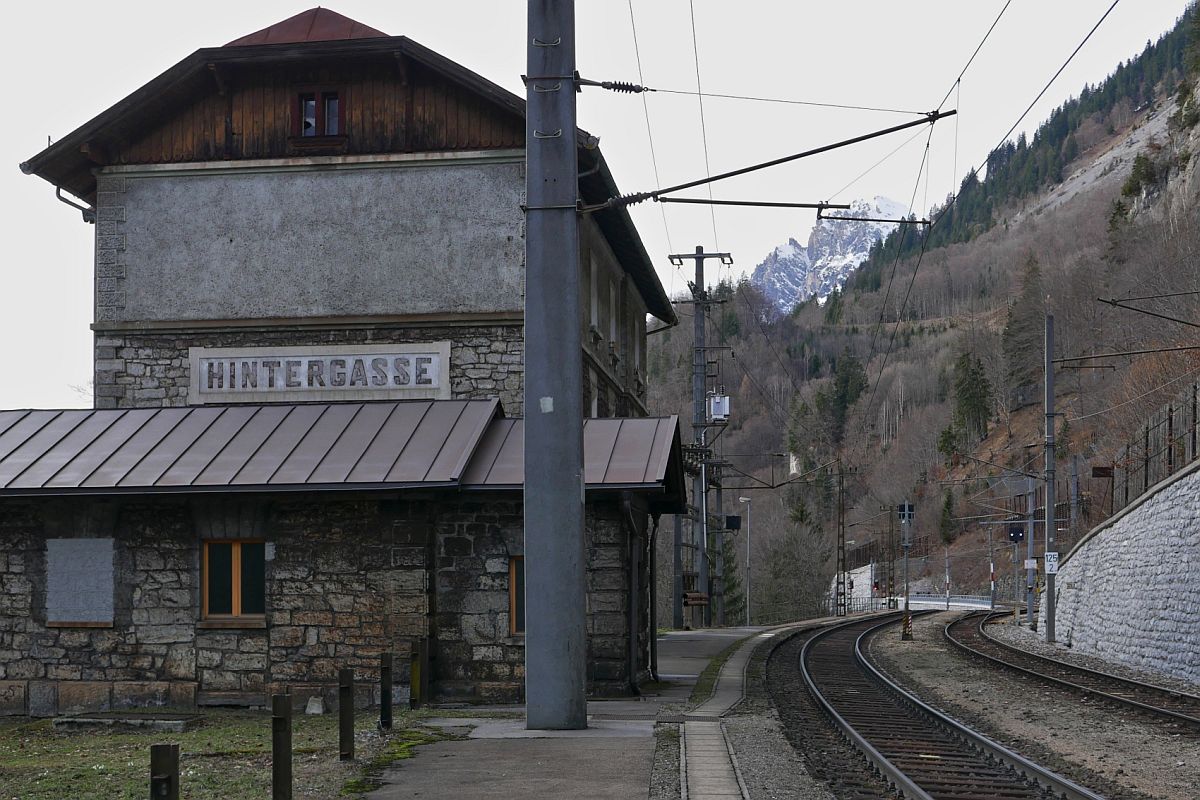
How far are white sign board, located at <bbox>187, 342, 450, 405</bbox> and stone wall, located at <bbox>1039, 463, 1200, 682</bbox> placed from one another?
11.9 m

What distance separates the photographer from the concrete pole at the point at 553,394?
12328 millimetres

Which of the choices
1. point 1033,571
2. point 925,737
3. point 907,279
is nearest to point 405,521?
point 925,737

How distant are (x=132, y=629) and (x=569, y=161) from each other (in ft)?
27.0

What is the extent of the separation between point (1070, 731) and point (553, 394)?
→ 6.89m

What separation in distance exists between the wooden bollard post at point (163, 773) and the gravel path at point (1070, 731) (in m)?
6.56

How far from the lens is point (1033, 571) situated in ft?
125

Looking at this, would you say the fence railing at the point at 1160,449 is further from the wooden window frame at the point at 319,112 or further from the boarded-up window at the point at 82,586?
the boarded-up window at the point at 82,586

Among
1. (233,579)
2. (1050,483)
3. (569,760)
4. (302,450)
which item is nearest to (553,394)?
(569,760)

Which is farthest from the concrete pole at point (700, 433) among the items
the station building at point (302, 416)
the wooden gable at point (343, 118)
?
the wooden gable at point (343, 118)

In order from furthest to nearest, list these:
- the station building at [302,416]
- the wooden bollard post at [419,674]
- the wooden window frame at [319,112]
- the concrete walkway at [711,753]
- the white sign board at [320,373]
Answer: the wooden window frame at [319,112]
the white sign board at [320,373]
the station building at [302,416]
the wooden bollard post at [419,674]
the concrete walkway at [711,753]

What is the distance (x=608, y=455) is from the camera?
16500 millimetres

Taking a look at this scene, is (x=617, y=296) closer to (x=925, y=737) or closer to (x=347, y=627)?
(x=347, y=627)

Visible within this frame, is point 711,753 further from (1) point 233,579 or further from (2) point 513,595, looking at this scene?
(1) point 233,579

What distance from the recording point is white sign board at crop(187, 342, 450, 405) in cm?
1967
